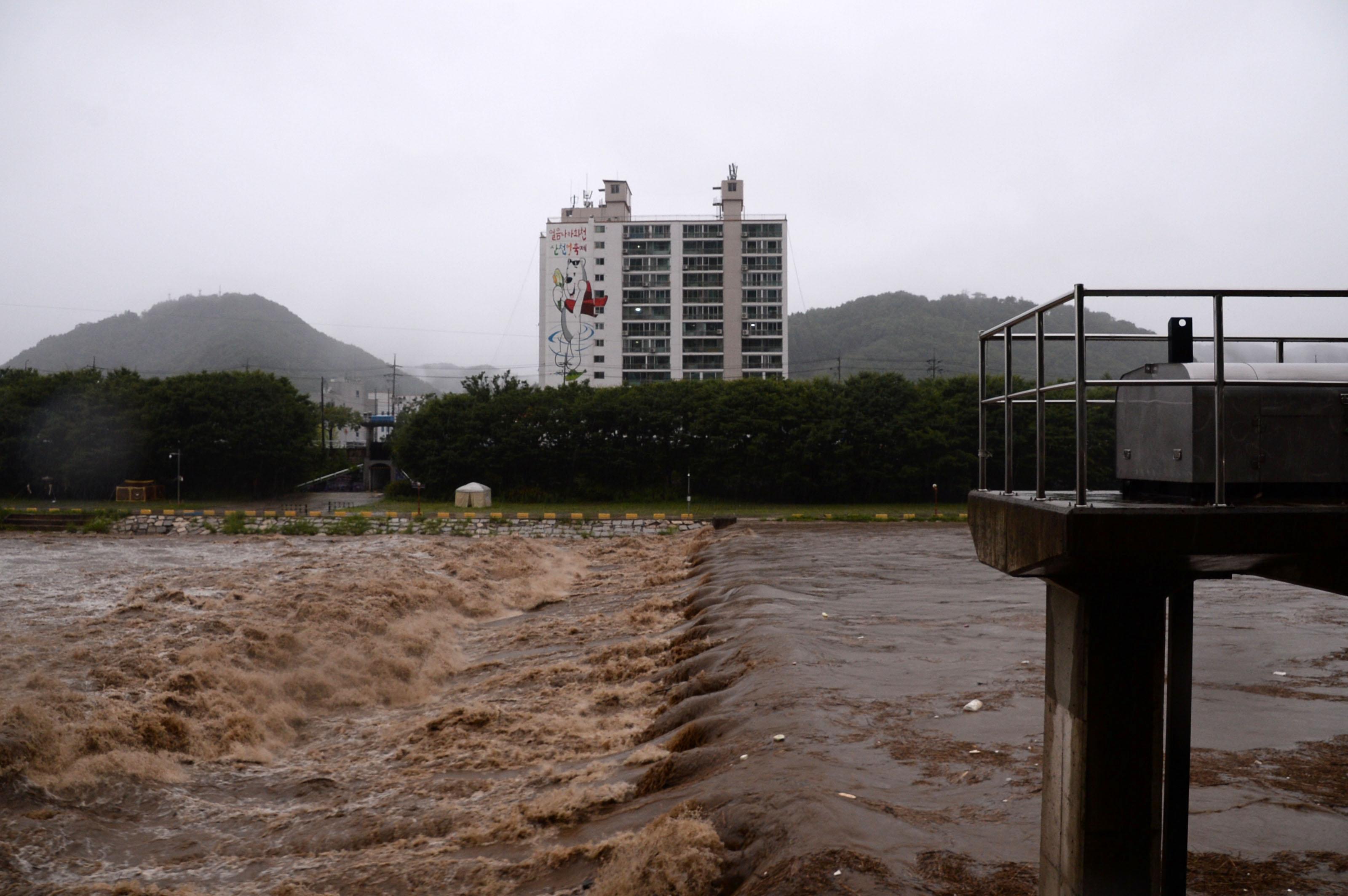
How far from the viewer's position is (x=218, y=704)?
15.0 metres

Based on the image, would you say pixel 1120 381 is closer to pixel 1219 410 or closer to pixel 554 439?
pixel 1219 410

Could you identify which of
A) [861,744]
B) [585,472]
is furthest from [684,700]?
[585,472]

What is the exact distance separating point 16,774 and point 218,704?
12.9 ft

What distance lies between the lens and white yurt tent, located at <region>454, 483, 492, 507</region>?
195 ft

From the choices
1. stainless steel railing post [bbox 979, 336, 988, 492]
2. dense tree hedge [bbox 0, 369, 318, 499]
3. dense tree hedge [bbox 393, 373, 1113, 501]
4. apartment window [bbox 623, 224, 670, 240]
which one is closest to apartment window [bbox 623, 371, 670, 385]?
apartment window [bbox 623, 224, 670, 240]

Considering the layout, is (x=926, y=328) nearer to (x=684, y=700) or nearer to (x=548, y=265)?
(x=548, y=265)

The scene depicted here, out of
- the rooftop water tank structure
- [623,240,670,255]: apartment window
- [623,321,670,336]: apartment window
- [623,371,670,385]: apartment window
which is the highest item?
[623,240,670,255]: apartment window

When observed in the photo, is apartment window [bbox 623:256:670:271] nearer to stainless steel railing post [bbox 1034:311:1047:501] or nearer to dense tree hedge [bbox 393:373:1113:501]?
dense tree hedge [bbox 393:373:1113:501]

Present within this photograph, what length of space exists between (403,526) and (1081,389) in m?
47.1

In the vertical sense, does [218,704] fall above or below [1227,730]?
below

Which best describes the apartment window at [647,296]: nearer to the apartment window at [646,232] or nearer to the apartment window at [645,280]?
the apartment window at [645,280]

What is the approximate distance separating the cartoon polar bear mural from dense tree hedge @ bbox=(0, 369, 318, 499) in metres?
45.5

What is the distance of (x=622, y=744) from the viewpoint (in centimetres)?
1180

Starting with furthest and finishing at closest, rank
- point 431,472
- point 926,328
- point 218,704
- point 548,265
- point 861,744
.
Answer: point 926,328 → point 548,265 → point 431,472 → point 218,704 → point 861,744
